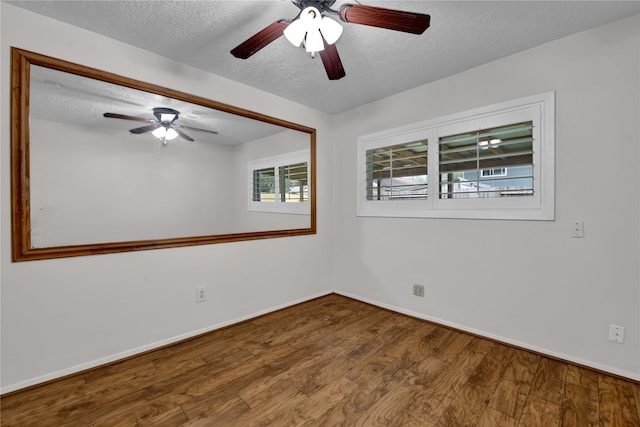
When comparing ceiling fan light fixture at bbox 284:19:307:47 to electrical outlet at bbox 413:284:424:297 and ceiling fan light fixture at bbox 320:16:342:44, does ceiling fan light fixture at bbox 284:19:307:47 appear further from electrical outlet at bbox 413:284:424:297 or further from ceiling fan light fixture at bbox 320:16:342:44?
electrical outlet at bbox 413:284:424:297

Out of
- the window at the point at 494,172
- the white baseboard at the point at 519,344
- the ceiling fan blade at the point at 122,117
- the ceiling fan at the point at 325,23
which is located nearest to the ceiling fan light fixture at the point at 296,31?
the ceiling fan at the point at 325,23

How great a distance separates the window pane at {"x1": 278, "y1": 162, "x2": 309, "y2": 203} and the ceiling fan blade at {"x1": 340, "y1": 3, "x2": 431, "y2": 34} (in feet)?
6.55

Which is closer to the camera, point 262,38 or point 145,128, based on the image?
point 262,38

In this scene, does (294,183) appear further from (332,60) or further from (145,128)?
(332,60)

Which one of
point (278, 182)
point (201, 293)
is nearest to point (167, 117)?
point (278, 182)

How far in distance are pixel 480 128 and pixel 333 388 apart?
241cm

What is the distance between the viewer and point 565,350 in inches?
83.8

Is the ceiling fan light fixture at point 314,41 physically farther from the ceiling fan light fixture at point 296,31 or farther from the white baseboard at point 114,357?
the white baseboard at point 114,357

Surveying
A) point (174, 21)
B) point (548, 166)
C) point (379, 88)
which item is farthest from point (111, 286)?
point (548, 166)

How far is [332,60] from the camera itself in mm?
1837

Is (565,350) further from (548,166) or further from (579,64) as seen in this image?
(579,64)

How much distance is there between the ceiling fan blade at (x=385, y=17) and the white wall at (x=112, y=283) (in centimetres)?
162

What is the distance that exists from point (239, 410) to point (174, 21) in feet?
8.17

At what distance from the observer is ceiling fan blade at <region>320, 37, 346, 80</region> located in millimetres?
1746
